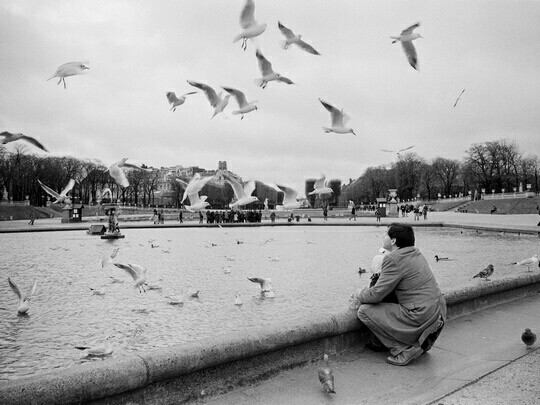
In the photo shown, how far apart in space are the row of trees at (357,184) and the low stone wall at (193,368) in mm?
49481

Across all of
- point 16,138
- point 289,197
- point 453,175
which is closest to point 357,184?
point 453,175

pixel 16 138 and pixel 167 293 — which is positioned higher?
pixel 16 138

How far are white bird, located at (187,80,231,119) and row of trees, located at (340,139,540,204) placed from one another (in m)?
106

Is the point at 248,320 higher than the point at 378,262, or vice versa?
the point at 378,262

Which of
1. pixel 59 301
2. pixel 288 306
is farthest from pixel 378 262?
pixel 59 301

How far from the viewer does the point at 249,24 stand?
28.6 feet

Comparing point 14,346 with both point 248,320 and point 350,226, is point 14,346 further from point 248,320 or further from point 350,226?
point 350,226

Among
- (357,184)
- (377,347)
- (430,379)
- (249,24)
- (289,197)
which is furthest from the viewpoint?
(357,184)

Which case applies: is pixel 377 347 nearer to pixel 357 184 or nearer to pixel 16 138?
pixel 16 138

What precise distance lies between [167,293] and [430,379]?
704 centimetres

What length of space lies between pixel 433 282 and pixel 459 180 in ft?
483

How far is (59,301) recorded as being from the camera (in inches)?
392

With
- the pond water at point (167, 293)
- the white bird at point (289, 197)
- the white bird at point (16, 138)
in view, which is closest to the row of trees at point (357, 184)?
the pond water at point (167, 293)

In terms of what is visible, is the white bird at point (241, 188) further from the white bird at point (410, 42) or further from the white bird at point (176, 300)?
the white bird at point (410, 42)
